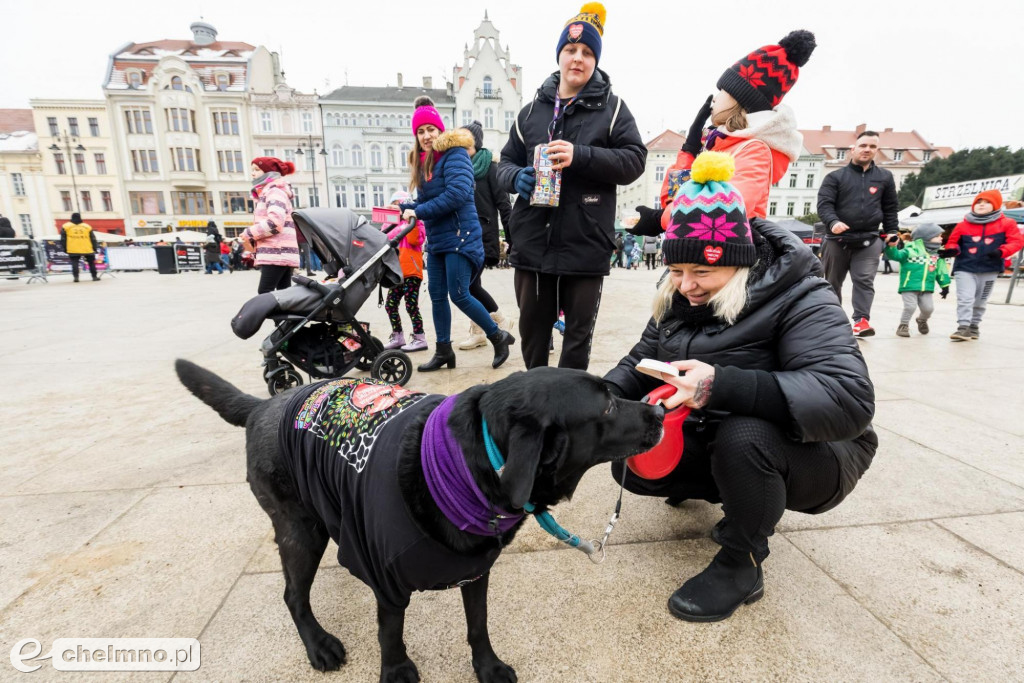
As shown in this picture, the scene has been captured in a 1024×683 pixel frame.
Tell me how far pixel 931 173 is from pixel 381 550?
59492 millimetres

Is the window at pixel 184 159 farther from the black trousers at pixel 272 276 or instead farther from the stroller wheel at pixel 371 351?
the stroller wheel at pixel 371 351

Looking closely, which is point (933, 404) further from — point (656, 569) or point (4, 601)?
point (4, 601)

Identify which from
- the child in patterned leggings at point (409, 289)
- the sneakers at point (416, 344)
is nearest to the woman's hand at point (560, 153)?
the child in patterned leggings at point (409, 289)

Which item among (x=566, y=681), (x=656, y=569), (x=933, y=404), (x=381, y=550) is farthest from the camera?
(x=933, y=404)

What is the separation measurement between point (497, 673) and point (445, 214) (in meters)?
3.28

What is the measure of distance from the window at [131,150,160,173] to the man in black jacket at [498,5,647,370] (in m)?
52.4

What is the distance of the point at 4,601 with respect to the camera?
1.67 m

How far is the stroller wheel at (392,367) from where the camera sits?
3832 millimetres

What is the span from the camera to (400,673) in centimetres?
139

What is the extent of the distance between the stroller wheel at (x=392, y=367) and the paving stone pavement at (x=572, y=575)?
3.62 feet

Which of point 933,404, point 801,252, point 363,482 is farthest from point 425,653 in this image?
point 933,404

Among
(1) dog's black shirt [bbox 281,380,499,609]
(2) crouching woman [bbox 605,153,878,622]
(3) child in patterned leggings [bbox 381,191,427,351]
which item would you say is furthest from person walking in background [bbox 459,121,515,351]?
(1) dog's black shirt [bbox 281,380,499,609]

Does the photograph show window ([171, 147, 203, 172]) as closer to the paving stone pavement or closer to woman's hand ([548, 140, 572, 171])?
the paving stone pavement

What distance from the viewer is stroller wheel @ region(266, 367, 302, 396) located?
11.7 feet
